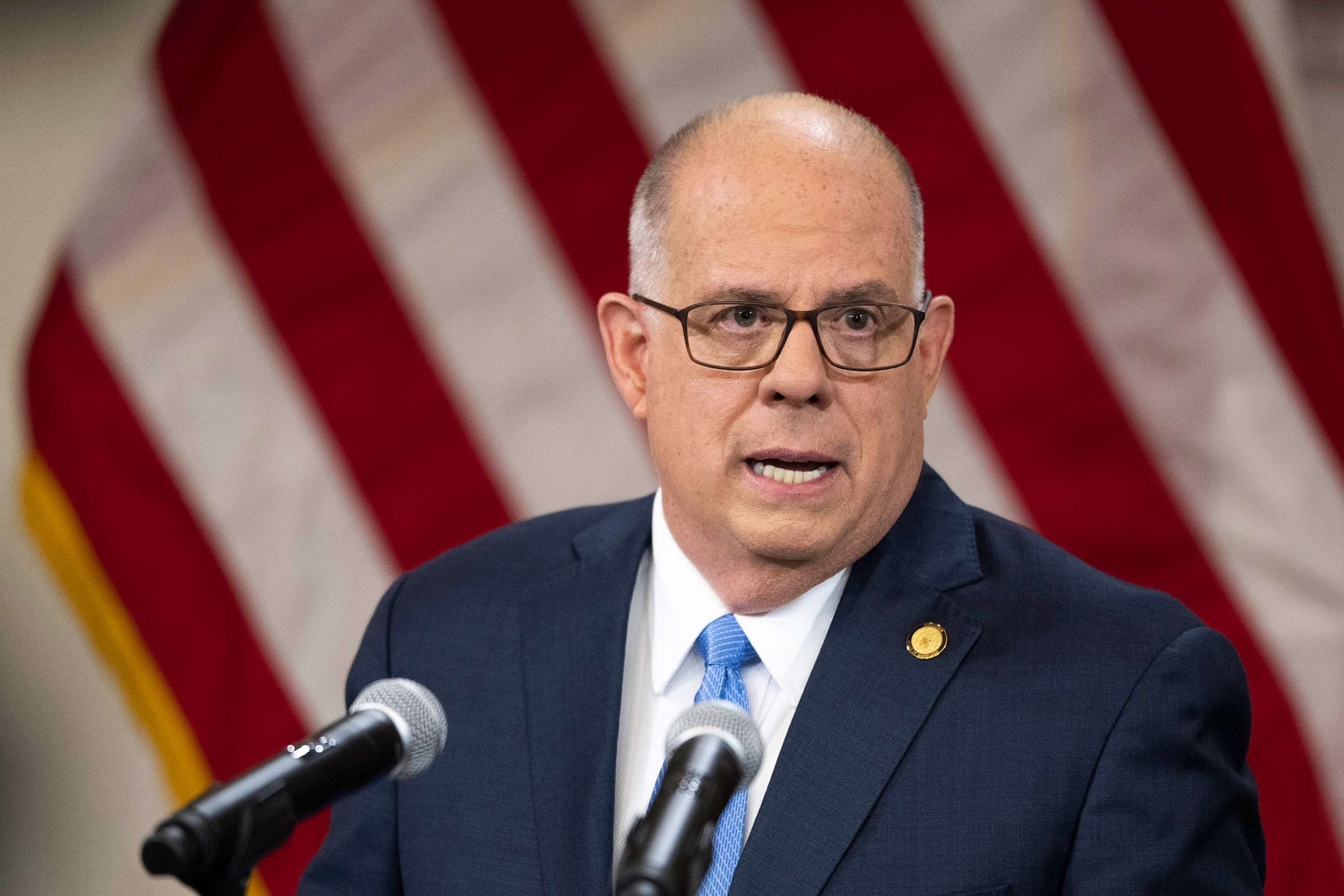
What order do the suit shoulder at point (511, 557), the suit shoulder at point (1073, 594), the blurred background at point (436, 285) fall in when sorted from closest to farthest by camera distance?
the suit shoulder at point (1073, 594) → the suit shoulder at point (511, 557) → the blurred background at point (436, 285)

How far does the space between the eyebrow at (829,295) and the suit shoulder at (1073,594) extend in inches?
15.0

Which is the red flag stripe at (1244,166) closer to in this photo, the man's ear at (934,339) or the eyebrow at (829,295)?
the man's ear at (934,339)

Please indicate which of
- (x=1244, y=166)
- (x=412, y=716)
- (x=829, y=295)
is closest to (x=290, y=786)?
(x=412, y=716)

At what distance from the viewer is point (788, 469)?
1.53 m

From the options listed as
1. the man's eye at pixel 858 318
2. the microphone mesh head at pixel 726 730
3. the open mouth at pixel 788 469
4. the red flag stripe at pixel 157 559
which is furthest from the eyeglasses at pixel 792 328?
the red flag stripe at pixel 157 559

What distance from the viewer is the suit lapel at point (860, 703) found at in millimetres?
1456

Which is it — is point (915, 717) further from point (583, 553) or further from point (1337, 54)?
point (1337, 54)

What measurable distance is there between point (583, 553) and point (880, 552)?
17.4 inches

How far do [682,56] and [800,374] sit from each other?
1.48m

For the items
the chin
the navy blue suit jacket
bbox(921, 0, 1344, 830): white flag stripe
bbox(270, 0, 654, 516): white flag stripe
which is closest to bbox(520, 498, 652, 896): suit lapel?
the navy blue suit jacket

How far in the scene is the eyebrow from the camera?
59.2 inches

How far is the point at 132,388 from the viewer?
2.80m

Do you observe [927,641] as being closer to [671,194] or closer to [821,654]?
[821,654]

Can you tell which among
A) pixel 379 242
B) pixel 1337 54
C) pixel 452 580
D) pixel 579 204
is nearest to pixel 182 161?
pixel 379 242
